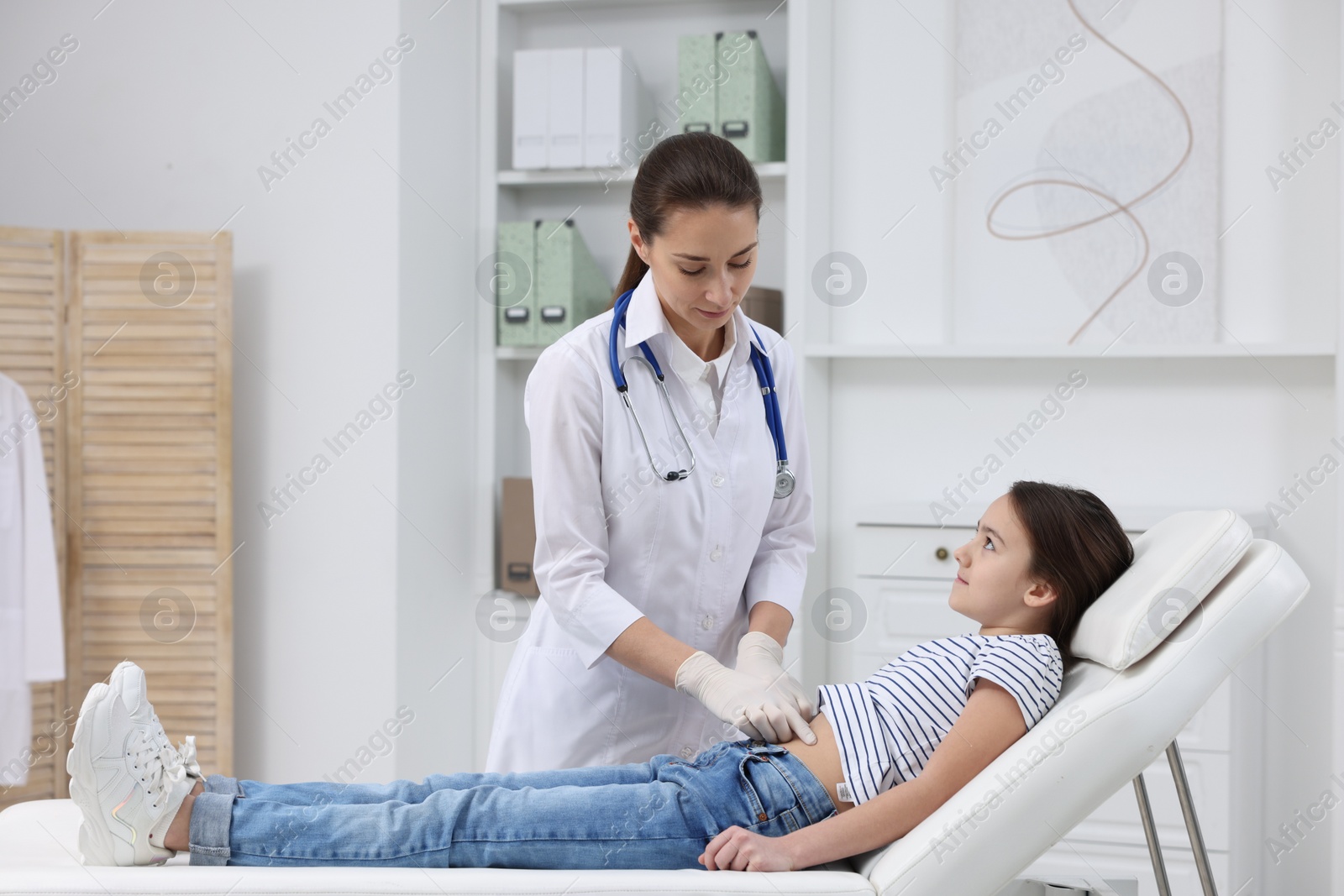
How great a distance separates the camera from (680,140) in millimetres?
1532

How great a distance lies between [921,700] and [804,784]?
20 centimetres

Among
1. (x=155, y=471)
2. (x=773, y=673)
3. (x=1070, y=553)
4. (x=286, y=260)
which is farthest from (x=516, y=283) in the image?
(x=1070, y=553)

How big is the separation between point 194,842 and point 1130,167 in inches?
106

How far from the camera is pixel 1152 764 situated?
2336 mm

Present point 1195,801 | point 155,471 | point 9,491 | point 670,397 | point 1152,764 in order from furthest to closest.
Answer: point 155,471, point 9,491, point 1195,801, point 1152,764, point 670,397

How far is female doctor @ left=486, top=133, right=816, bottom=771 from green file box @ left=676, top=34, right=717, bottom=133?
4.40 feet

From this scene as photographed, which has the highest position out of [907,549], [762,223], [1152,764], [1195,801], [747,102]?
[747,102]

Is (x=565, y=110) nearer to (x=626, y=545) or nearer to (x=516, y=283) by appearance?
(x=516, y=283)

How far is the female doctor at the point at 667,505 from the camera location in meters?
1.49

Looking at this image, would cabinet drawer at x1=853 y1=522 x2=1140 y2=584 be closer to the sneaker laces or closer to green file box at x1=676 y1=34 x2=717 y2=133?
green file box at x1=676 y1=34 x2=717 y2=133

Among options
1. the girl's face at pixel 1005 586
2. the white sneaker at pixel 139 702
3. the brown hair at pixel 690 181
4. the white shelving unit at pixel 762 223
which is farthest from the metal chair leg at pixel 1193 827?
the white shelving unit at pixel 762 223

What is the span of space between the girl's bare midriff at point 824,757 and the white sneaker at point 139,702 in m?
0.77

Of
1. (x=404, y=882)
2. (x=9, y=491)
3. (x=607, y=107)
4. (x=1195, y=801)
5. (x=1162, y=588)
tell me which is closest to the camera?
(x=404, y=882)

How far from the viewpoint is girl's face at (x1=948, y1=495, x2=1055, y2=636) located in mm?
1537
